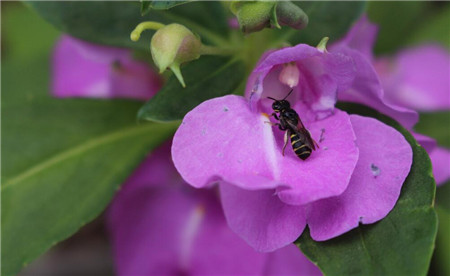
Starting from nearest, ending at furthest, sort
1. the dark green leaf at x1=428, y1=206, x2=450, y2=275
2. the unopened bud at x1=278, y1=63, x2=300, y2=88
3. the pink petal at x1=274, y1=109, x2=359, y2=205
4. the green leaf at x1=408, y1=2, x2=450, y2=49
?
the pink petal at x1=274, y1=109, x2=359, y2=205
the unopened bud at x1=278, y1=63, x2=300, y2=88
the dark green leaf at x1=428, y1=206, x2=450, y2=275
the green leaf at x1=408, y1=2, x2=450, y2=49

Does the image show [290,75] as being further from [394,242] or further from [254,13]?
[394,242]

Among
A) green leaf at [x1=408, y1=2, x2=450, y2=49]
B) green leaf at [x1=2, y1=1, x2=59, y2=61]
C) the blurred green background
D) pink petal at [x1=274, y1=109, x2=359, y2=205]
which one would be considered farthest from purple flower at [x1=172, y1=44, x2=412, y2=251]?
green leaf at [x1=2, y1=1, x2=59, y2=61]

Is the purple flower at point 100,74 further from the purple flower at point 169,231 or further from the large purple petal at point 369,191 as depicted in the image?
the large purple petal at point 369,191

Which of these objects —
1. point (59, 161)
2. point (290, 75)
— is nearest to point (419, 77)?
point (290, 75)

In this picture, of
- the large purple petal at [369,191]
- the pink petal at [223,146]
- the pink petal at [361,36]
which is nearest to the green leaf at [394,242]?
the large purple petal at [369,191]

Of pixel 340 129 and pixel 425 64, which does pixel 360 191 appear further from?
pixel 425 64

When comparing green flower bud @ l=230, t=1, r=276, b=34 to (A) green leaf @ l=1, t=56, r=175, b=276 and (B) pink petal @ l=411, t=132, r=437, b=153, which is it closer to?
(B) pink petal @ l=411, t=132, r=437, b=153

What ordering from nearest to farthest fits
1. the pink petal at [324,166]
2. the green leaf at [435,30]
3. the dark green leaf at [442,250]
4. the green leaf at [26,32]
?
the pink petal at [324,166] < the dark green leaf at [442,250] < the green leaf at [435,30] < the green leaf at [26,32]
